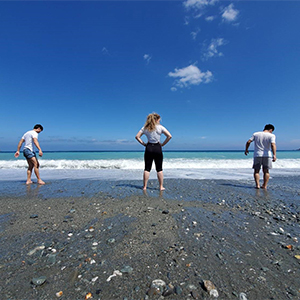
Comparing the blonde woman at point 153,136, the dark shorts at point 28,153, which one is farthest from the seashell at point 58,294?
the dark shorts at point 28,153

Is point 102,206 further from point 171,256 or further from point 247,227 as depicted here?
point 247,227

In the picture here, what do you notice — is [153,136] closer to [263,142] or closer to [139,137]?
[139,137]

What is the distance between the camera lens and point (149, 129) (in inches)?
190

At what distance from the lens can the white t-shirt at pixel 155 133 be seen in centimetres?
486

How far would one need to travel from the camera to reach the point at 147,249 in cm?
196

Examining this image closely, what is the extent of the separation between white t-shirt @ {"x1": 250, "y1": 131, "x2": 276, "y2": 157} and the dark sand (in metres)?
2.25

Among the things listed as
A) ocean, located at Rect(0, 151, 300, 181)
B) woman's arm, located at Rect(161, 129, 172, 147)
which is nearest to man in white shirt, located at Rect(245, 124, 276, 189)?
ocean, located at Rect(0, 151, 300, 181)

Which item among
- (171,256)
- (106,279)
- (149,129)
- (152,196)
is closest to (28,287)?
(106,279)

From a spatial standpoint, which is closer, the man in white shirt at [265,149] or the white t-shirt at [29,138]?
the man in white shirt at [265,149]

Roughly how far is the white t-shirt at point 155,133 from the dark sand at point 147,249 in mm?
1935

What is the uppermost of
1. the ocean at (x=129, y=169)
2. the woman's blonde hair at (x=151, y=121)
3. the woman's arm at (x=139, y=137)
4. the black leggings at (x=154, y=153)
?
the woman's blonde hair at (x=151, y=121)

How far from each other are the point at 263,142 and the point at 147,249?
210 inches

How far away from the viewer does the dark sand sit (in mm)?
1411

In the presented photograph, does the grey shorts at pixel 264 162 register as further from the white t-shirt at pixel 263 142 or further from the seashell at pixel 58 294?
the seashell at pixel 58 294
